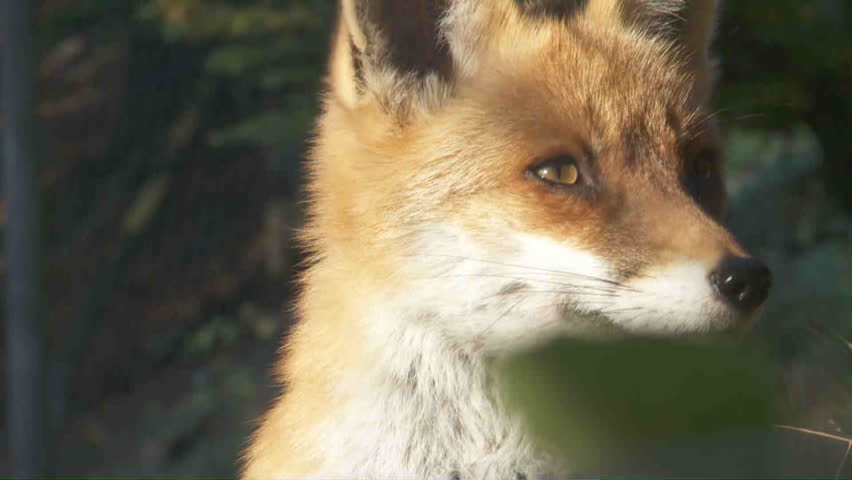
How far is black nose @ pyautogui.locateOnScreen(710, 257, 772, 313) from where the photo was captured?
1615 mm

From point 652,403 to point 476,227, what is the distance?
1384 mm

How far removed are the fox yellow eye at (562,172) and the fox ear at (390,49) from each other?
16.3 inches

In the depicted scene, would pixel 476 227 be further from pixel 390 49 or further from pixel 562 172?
pixel 390 49

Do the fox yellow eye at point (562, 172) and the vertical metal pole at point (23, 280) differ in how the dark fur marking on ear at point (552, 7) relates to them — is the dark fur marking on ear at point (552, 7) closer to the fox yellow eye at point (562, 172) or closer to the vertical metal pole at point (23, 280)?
the fox yellow eye at point (562, 172)

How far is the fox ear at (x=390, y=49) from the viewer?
2.21 m

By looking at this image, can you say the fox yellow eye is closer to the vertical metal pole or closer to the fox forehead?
the fox forehead

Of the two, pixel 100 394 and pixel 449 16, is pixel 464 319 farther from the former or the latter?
pixel 100 394

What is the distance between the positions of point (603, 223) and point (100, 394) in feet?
19.5

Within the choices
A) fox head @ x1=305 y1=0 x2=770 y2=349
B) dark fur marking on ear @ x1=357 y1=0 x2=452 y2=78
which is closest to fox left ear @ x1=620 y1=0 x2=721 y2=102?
fox head @ x1=305 y1=0 x2=770 y2=349

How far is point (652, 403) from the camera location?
619mm

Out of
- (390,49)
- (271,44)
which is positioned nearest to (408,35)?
(390,49)

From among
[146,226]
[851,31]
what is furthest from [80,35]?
[851,31]

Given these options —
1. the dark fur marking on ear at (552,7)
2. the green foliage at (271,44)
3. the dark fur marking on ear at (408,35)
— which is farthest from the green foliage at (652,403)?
the green foliage at (271,44)

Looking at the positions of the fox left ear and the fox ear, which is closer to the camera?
the fox ear
